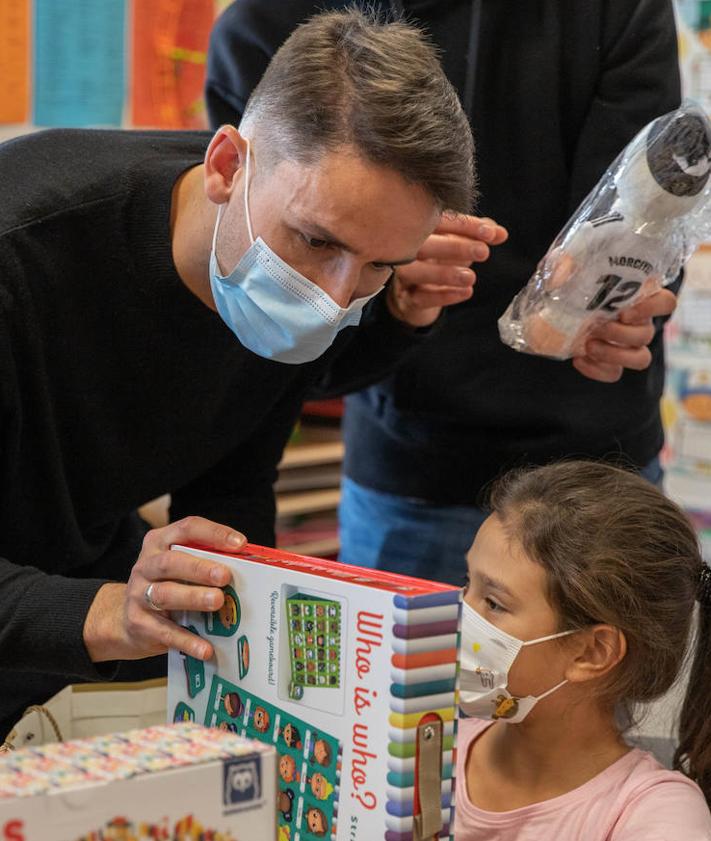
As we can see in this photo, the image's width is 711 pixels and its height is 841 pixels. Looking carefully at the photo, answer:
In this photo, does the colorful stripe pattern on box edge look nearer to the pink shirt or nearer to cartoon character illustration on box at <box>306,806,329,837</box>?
cartoon character illustration on box at <box>306,806,329,837</box>

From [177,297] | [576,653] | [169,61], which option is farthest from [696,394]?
[177,297]

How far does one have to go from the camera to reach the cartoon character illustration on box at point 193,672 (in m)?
1.00

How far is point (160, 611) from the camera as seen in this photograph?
100 centimetres

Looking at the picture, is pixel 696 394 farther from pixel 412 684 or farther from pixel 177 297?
pixel 412 684

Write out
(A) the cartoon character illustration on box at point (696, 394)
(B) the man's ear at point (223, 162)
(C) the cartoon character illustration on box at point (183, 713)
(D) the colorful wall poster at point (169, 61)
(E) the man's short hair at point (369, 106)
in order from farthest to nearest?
(A) the cartoon character illustration on box at point (696, 394), (D) the colorful wall poster at point (169, 61), (B) the man's ear at point (223, 162), (E) the man's short hair at point (369, 106), (C) the cartoon character illustration on box at point (183, 713)

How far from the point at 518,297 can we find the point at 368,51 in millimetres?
435

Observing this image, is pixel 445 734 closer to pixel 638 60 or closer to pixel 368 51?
pixel 368 51

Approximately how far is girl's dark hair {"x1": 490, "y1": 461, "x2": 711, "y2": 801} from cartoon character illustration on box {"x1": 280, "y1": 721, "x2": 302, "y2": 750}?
0.51 meters

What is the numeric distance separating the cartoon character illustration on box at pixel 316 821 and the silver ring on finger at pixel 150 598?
218 millimetres

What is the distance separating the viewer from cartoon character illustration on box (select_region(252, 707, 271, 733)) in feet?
3.02

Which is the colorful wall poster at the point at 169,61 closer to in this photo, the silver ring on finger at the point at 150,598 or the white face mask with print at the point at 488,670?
the white face mask with print at the point at 488,670

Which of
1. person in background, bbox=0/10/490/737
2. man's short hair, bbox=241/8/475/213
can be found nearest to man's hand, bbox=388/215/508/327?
person in background, bbox=0/10/490/737

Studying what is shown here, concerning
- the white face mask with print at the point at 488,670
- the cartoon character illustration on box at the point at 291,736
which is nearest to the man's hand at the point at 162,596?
the cartoon character illustration on box at the point at 291,736

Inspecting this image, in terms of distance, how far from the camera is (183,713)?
3.36ft
